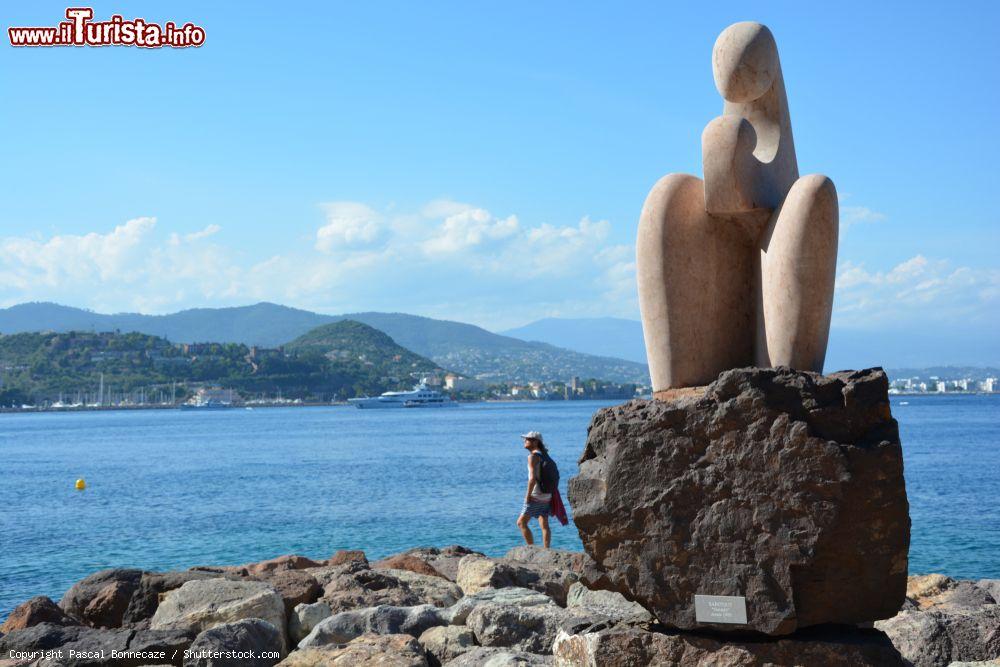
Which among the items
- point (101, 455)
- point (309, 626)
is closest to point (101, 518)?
→ point (309, 626)

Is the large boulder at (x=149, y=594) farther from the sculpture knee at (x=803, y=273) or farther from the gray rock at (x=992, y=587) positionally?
the gray rock at (x=992, y=587)

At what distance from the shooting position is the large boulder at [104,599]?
35.6ft

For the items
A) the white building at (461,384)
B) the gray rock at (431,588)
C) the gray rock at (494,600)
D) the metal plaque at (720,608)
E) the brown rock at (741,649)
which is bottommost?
the gray rock at (431,588)

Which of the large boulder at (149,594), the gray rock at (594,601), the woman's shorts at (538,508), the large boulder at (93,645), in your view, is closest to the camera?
the large boulder at (93,645)

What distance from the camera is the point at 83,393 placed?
145 metres

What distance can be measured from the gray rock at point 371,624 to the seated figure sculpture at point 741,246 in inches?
110

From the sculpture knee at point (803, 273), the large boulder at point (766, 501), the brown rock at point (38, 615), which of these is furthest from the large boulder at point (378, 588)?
the sculpture knee at point (803, 273)

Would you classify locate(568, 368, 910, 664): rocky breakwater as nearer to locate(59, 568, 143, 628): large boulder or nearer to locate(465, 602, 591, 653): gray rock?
locate(465, 602, 591, 653): gray rock

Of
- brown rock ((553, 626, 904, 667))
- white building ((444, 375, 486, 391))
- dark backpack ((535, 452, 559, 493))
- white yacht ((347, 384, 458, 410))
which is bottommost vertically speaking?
brown rock ((553, 626, 904, 667))

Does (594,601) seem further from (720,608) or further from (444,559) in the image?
(444,559)

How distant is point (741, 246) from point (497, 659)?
2813mm

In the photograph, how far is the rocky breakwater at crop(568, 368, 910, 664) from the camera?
5.48 meters

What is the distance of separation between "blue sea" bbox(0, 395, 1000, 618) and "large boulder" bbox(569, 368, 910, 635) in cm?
1431

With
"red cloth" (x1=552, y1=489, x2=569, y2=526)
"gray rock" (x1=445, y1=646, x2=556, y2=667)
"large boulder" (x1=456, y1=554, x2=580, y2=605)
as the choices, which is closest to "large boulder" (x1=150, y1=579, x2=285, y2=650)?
"gray rock" (x1=445, y1=646, x2=556, y2=667)
